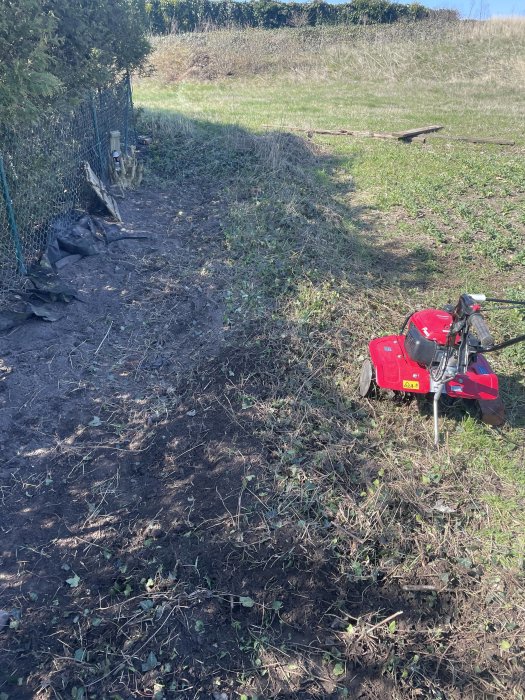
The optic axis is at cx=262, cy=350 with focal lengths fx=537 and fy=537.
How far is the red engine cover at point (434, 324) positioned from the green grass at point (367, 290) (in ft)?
2.74

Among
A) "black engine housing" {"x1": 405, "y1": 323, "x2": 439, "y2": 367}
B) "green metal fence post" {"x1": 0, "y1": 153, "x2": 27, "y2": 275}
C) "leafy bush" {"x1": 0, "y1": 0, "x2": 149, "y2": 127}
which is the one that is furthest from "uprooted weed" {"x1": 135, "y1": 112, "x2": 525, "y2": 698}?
"leafy bush" {"x1": 0, "y1": 0, "x2": 149, "y2": 127}

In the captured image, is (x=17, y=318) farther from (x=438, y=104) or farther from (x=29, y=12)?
(x=438, y=104)

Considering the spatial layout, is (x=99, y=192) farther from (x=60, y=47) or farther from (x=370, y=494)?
(x=370, y=494)

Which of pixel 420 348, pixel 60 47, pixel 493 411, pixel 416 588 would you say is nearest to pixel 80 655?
pixel 416 588

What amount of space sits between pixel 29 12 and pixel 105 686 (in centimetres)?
716

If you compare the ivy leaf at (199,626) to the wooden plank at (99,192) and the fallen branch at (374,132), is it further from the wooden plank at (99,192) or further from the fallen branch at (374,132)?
the fallen branch at (374,132)

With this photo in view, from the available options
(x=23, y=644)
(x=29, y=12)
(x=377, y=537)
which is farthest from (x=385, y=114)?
(x=23, y=644)

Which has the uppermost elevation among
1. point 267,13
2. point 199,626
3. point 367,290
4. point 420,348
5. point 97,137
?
point 267,13

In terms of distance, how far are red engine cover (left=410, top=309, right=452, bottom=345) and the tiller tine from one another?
762mm

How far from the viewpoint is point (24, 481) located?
4.00 m

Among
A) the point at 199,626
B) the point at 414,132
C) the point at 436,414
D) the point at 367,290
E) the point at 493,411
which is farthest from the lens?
the point at 414,132

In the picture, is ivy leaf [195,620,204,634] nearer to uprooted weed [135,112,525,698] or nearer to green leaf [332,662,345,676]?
uprooted weed [135,112,525,698]

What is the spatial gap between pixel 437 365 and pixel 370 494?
123 centimetres

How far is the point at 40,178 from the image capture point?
698 centimetres
